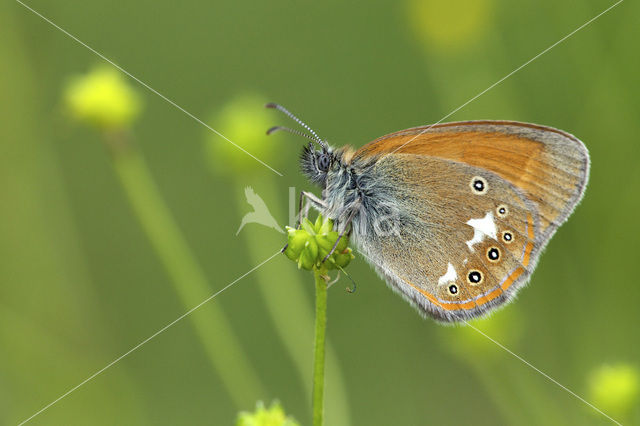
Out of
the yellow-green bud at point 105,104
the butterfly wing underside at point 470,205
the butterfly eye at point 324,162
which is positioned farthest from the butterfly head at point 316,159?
the yellow-green bud at point 105,104

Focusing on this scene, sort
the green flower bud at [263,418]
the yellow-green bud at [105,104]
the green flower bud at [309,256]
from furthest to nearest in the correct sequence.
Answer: the yellow-green bud at [105,104] < the green flower bud at [309,256] < the green flower bud at [263,418]

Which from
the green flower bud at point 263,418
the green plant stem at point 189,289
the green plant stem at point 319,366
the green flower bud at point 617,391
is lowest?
the green flower bud at point 617,391

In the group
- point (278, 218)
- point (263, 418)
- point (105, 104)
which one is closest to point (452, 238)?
point (278, 218)

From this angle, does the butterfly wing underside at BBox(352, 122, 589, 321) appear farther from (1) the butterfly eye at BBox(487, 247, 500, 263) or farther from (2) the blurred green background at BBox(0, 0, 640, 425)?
(2) the blurred green background at BBox(0, 0, 640, 425)

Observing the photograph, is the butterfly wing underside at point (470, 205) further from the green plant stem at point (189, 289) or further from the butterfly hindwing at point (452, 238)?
the green plant stem at point (189, 289)

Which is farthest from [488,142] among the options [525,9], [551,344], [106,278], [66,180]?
[66,180]

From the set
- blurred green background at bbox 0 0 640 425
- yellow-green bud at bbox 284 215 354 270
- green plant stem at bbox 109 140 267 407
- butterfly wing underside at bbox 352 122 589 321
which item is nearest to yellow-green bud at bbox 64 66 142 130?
blurred green background at bbox 0 0 640 425
